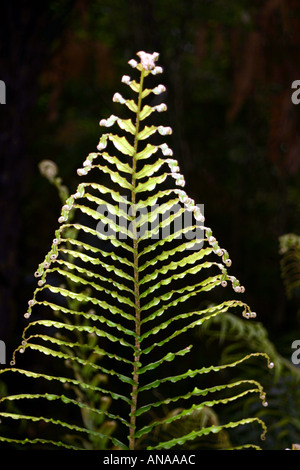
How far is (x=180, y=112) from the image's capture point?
297 cm

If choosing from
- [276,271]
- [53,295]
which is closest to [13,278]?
[53,295]

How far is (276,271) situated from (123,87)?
1781mm

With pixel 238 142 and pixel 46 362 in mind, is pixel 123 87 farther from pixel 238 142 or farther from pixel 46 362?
pixel 46 362

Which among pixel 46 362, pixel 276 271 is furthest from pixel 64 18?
pixel 276 271

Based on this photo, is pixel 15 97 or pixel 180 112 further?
pixel 180 112

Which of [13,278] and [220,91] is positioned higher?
[220,91]

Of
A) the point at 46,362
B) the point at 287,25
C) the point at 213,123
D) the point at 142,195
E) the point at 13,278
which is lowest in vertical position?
the point at 46,362

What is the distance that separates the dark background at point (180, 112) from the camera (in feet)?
4.92

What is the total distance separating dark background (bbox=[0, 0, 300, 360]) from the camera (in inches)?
59.1

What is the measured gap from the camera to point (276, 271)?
129 inches

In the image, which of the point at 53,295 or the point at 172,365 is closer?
the point at 53,295

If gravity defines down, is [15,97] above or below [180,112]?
below
